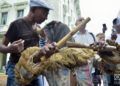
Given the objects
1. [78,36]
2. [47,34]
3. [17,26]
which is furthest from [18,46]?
[78,36]

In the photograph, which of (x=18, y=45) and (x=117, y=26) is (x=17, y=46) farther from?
(x=117, y=26)

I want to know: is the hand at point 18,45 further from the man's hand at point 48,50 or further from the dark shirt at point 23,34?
the man's hand at point 48,50

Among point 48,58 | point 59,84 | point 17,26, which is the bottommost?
point 59,84

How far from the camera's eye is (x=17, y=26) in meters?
4.20

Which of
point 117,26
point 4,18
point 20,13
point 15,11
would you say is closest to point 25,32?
point 117,26

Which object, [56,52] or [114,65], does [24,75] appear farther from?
[114,65]

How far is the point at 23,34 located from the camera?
4160 millimetres

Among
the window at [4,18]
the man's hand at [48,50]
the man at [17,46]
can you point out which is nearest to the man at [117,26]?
the man at [17,46]

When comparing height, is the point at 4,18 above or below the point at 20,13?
below

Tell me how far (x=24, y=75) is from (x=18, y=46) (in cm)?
53

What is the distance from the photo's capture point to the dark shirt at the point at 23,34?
4137 mm

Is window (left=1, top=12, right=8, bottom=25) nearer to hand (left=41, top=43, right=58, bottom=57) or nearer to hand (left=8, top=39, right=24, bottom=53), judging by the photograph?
hand (left=8, top=39, right=24, bottom=53)

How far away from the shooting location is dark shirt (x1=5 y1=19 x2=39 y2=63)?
4.14 meters

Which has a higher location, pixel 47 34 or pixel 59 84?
pixel 47 34
